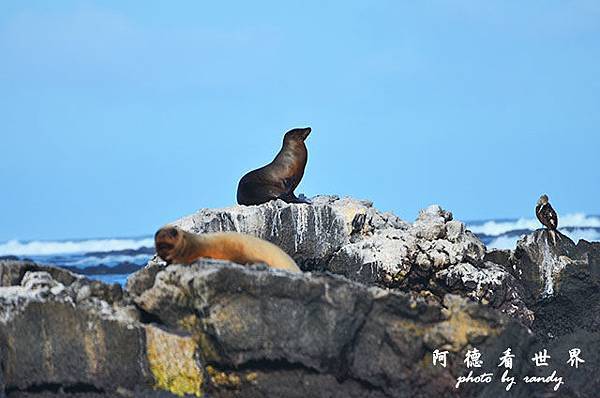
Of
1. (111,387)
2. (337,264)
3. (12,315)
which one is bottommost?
(111,387)

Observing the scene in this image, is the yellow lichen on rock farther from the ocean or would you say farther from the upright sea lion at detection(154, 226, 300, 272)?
the ocean

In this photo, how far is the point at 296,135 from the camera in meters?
15.1

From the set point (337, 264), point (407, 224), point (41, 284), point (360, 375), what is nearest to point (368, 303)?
point (360, 375)

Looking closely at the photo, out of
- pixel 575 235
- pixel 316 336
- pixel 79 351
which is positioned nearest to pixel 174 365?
pixel 79 351

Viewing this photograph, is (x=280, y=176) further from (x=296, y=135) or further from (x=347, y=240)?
(x=347, y=240)

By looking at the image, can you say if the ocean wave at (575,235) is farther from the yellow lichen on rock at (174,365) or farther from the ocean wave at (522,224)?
the yellow lichen on rock at (174,365)

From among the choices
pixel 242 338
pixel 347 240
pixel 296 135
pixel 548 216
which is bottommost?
pixel 242 338

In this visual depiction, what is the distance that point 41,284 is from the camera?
7547 mm

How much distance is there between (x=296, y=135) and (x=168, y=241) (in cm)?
708

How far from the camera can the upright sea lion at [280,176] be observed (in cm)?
1407

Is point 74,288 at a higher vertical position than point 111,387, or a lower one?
higher

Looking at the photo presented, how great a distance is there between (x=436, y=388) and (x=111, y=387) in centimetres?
219

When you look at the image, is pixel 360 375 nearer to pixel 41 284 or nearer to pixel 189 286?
pixel 189 286

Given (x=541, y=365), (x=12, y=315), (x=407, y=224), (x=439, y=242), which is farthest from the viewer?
(x=407, y=224)
